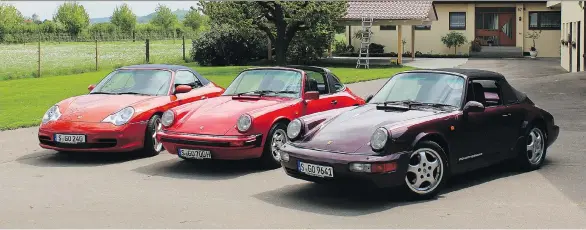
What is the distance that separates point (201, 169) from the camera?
30.2ft

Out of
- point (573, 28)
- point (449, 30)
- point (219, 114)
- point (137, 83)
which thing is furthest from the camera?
point (449, 30)

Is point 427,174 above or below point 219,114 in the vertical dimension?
below

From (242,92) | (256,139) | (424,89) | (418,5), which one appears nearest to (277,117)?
(256,139)

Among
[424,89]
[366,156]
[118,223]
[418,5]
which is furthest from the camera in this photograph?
[418,5]

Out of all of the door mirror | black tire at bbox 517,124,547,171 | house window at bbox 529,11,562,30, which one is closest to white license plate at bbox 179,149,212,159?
the door mirror

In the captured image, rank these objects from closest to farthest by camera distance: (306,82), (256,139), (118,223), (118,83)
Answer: (118,223) → (256,139) → (306,82) → (118,83)

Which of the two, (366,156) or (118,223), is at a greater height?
(366,156)

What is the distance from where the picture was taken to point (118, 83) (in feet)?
36.8

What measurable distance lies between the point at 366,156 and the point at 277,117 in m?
2.41

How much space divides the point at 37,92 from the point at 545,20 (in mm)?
36090

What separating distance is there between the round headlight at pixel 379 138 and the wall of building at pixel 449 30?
42.4m

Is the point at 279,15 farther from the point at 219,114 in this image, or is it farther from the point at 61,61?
the point at 219,114

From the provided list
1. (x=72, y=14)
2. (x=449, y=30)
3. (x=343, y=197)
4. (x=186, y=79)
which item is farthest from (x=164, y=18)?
(x=343, y=197)

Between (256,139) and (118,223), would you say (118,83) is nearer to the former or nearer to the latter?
(256,139)
